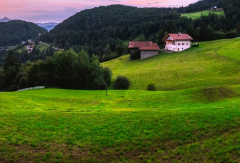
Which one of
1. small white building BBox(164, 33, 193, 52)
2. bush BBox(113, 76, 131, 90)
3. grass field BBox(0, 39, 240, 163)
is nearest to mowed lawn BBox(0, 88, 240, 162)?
grass field BBox(0, 39, 240, 163)

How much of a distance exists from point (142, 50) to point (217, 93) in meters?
62.0

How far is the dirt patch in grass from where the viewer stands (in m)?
26.6

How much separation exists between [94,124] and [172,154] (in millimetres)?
6626

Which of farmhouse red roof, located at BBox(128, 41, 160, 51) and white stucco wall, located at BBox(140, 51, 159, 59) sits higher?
farmhouse red roof, located at BBox(128, 41, 160, 51)

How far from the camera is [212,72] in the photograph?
52719 mm

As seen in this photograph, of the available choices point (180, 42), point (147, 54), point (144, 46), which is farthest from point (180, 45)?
point (144, 46)

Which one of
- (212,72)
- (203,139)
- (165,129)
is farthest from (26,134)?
(212,72)

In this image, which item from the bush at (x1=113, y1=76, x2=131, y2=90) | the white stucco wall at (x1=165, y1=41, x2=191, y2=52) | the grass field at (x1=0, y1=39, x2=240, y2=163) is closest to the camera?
the grass field at (x1=0, y1=39, x2=240, y2=163)

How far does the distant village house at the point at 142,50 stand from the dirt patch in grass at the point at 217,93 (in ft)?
196

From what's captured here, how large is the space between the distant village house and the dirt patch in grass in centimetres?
5976

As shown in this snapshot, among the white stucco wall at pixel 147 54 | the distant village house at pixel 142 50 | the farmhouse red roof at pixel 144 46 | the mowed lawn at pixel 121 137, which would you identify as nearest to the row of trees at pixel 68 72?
the mowed lawn at pixel 121 137

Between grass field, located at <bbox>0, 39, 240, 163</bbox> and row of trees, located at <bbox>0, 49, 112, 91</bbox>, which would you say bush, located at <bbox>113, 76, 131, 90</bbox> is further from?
grass field, located at <bbox>0, 39, 240, 163</bbox>

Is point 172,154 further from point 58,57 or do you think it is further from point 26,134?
point 58,57

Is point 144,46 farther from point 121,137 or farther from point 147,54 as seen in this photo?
point 121,137
